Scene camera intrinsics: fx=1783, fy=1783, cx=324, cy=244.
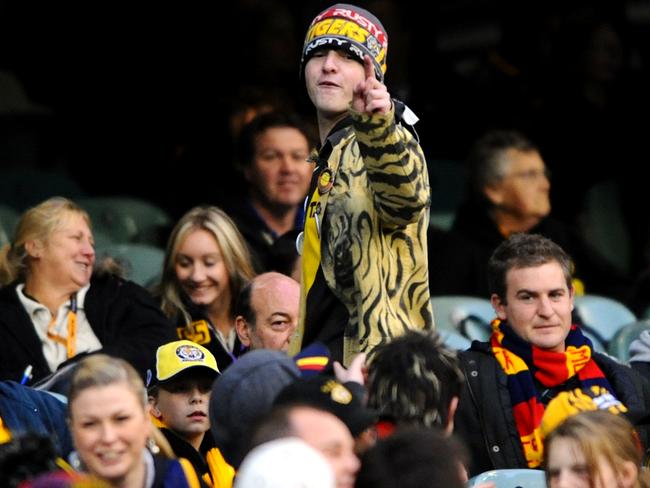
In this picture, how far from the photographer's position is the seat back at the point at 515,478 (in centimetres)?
530

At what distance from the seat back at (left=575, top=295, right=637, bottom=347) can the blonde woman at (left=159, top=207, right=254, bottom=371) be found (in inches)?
56.5

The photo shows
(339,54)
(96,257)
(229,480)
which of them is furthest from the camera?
(96,257)

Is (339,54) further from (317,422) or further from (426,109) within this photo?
(426,109)

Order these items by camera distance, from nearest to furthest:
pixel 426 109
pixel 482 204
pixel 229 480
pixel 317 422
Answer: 1. pixel 317 422
2. pixel 229 480
3. pixel 482 204
4. pixel 426 109

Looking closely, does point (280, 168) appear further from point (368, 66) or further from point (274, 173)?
point (368, 66)

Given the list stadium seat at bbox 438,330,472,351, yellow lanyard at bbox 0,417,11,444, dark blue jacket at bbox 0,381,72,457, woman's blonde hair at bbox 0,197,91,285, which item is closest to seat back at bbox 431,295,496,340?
stadium seat at bbox 438,330,472,351

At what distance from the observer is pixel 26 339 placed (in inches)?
264

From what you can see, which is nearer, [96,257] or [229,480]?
[229,480]

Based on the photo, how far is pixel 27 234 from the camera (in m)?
7.00

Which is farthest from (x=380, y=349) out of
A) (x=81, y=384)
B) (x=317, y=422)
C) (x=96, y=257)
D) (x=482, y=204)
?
(x=482, y=204)

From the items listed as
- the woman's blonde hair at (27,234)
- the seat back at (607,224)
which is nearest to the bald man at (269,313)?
the woman's blonde hair at (27,234)

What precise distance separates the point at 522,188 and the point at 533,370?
2390 millimetres

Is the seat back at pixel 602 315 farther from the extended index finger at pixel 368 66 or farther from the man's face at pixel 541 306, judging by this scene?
the extended index finger at pixel 368 66

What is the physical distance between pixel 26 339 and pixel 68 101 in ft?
11.9
